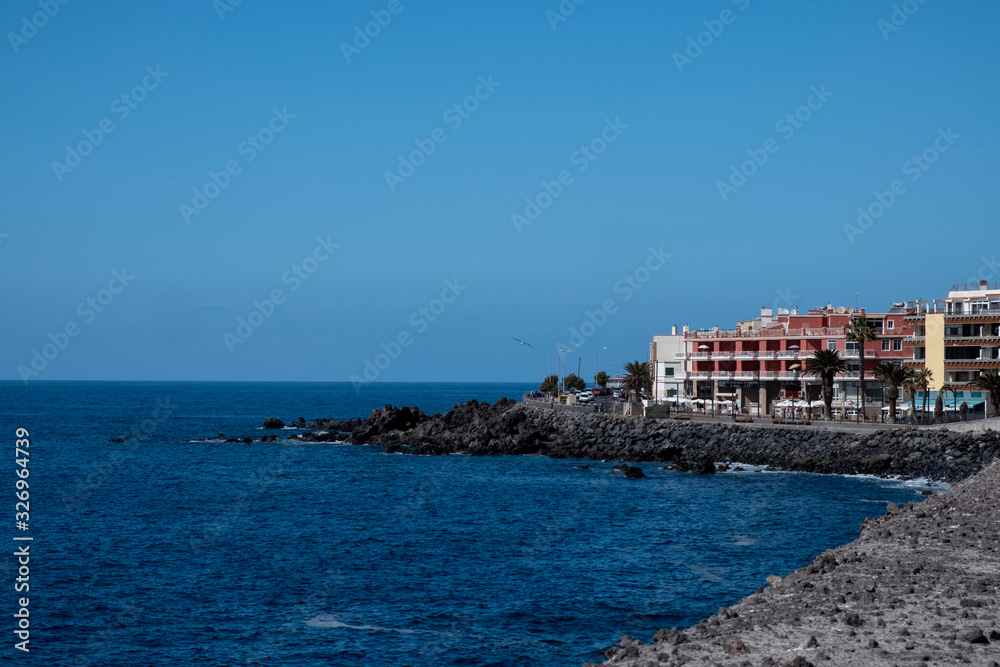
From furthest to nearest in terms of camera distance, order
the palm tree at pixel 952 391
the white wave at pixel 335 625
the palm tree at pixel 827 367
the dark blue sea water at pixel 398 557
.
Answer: the palm tree at pixel 952 391 → the palm tree at pixel 827 367 → the white wave at pixel 335 625 → the dark blue sea water at pixel 398 557

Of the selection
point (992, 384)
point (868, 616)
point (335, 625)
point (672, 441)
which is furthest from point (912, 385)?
point (868, 616)

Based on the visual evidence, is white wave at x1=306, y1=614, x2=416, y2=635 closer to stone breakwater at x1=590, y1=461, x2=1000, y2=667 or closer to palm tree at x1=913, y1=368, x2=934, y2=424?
stone breakwater at x1=590, y1=461, x2=1000, y2=667

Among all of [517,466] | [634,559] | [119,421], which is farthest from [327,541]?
[119,421]

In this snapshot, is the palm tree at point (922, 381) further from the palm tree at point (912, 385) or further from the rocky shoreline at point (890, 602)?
the rocky shoreline at point (890, 602)

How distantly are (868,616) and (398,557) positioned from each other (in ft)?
63.5

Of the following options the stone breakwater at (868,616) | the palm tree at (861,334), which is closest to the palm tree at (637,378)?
the palm tree at (861,334)

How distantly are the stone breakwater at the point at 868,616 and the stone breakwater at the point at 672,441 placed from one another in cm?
3287

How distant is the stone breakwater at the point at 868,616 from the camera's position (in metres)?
14.3

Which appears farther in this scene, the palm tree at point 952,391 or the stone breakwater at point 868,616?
the palm tree at point 952,391

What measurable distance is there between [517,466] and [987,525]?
1696 inches

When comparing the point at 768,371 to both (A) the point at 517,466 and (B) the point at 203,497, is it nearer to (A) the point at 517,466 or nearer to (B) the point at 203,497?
(A) the point at 517,466

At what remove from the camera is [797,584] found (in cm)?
2095

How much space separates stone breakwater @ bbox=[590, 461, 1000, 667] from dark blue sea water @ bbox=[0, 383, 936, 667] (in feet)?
12.4

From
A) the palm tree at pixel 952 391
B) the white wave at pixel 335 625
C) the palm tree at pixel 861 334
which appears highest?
the palm tree at pixel 861 334
